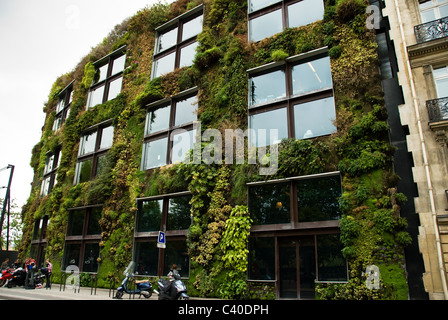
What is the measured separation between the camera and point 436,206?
37.3ft

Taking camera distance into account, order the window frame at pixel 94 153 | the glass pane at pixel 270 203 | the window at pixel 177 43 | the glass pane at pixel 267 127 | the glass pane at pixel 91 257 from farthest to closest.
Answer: the window frame at pixel 94 153 < the window at pixel 177 43 < the glass pane at pixel 91 257 < the glass pane at pixel 267 127 < the glass pane at pixel 270 203

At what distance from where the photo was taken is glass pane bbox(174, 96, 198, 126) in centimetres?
1859

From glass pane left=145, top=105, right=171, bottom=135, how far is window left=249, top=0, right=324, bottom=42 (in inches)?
253

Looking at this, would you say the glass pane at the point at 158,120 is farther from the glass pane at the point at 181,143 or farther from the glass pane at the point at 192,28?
the glass pane at the point at 192,28

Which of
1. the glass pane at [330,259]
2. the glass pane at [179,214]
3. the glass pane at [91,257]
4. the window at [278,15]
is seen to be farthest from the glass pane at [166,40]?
the glass pane at [330,259]

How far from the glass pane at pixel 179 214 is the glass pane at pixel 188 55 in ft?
27.0

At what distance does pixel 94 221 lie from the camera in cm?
2111

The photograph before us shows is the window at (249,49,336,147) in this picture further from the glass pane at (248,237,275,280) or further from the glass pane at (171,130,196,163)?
the glass pane at (248,237,275,280)

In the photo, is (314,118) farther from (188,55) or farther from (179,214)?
(188,55)

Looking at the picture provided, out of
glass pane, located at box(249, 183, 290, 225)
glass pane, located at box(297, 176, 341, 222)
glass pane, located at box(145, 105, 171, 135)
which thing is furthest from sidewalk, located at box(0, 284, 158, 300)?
glass pane, located at box(145, 105, 171, 135)

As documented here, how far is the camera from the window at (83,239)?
2034 centimetres

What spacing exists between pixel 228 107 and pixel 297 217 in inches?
254
